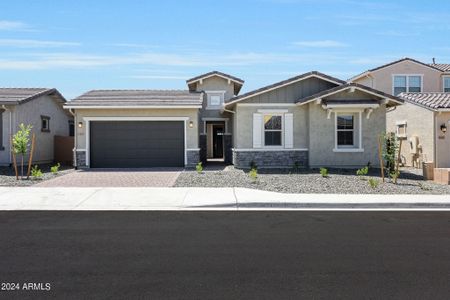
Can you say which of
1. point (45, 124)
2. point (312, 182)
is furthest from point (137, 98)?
point (312, 182)

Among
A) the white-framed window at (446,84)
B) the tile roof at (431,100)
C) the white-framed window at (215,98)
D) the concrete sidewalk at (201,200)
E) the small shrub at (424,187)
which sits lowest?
the concrete sidewalk at (201,200)

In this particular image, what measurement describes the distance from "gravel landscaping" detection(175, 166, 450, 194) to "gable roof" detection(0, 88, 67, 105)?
9.66 m

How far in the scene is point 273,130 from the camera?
19750 mm

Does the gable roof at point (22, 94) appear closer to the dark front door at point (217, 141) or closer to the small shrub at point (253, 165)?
the dark front door at point (217, 141)

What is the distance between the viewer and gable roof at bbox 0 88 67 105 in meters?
20.9

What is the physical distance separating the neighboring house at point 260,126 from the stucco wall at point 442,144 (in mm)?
2829

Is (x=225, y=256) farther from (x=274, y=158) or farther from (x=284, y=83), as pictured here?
(x=284, y=83)

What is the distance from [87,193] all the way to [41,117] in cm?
1306

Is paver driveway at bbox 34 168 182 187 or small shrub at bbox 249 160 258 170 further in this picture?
small shrub at bbox 249 160 258 170

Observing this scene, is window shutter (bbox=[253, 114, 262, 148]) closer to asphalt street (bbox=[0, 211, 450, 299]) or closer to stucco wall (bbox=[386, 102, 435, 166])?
stucco wall (bbox=[386, 102, 435, 166])

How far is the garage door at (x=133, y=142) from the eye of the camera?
20.5m

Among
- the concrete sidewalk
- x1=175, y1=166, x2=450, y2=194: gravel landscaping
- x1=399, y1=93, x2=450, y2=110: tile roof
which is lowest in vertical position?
the concrete sidewalk

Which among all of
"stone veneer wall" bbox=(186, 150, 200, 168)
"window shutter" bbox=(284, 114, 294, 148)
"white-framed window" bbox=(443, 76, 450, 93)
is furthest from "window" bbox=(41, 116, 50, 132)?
"white-framed window" bbox=(443, 76, 450, 93)

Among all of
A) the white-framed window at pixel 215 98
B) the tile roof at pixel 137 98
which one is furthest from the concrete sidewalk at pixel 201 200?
the white-framed window at pixel 215 98
